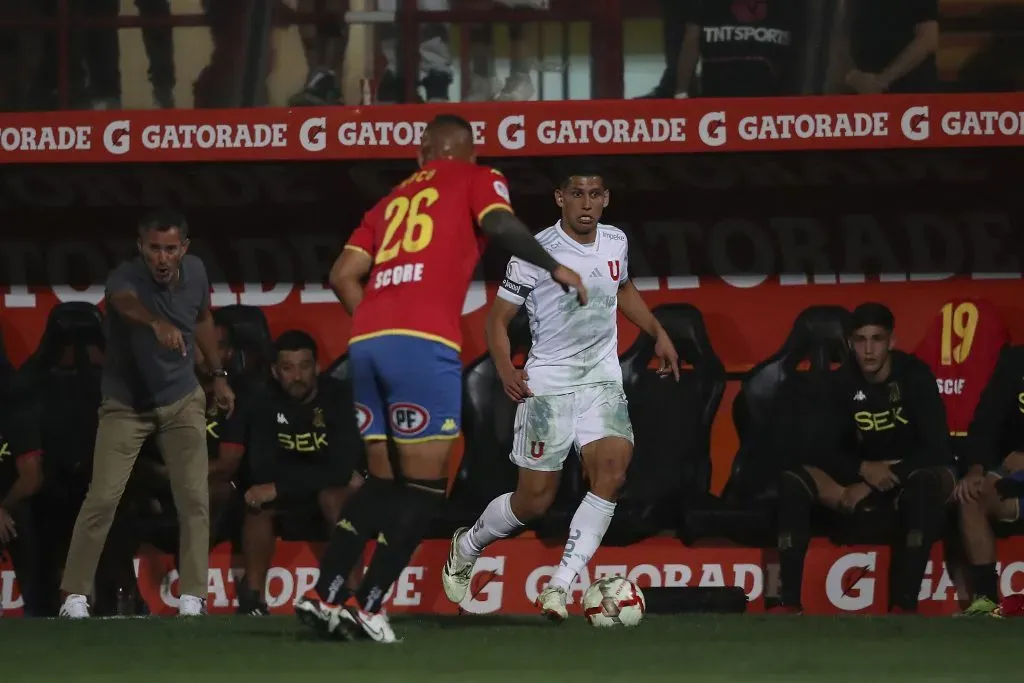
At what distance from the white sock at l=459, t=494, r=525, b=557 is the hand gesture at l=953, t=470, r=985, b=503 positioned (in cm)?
226

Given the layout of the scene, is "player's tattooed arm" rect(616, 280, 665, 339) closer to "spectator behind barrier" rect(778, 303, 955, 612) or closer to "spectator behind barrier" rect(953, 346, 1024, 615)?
"spectator behind barrier" rect(778, 303, 955, 612)

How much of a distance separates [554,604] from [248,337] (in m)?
3.03

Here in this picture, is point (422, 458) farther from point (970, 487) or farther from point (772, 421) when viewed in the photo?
point (772, 421)

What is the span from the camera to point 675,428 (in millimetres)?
8562

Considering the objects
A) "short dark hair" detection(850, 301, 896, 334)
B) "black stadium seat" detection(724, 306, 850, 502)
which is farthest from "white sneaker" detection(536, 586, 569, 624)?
"short dark hair" detection(850, 301, 896, 334)

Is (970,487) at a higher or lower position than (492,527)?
higher

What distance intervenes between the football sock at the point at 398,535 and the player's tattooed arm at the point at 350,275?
625 millimetres

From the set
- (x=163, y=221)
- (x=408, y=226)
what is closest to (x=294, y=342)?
(x=163, y=221)

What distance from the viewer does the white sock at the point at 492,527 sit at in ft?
21.8

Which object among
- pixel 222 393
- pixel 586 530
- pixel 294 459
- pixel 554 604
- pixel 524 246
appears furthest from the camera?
pixel 294 459

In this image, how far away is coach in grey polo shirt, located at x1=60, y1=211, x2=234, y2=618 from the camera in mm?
7129

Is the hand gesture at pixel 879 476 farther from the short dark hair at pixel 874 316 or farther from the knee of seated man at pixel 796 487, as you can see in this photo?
the short dark hair at pixel 874 316

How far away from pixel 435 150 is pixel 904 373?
3424mm

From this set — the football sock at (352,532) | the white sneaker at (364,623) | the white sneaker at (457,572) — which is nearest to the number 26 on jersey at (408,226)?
the football sock at (352,532)
